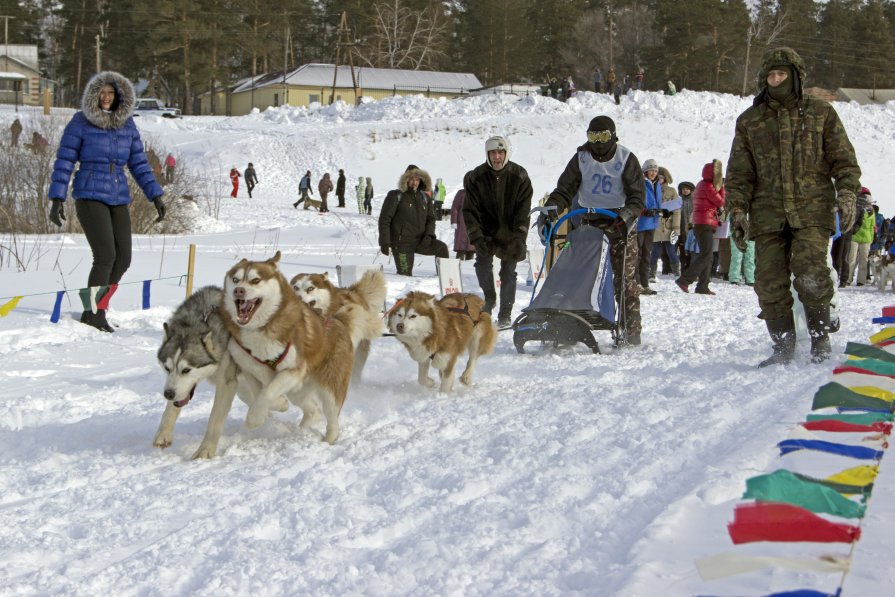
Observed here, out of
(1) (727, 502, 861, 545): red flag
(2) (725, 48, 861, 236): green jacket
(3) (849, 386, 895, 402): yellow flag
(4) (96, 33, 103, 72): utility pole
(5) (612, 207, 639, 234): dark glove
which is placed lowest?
(1) (727, 502, 861, 545): red flag

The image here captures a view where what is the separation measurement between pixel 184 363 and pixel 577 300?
11.7 ft

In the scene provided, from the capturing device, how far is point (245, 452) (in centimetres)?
416

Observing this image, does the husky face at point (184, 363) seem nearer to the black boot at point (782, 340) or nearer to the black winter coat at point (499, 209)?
the black boot at point (782, 340)

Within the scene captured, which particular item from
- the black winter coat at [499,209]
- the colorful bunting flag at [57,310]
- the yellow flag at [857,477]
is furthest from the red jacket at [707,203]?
the yellow flag at [857,477]

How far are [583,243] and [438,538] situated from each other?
454cm

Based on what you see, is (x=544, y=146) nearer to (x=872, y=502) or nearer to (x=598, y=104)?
(x=598, y=104)

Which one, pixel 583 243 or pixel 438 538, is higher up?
pixel 583 243

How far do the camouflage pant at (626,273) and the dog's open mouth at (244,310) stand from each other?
12.1ft

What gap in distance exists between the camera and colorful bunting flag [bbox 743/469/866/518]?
2.04 meters

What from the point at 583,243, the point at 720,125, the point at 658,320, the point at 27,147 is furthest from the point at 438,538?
the point at 720,125

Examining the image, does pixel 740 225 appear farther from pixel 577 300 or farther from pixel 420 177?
pixel 420 177

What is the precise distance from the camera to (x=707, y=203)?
1237cm

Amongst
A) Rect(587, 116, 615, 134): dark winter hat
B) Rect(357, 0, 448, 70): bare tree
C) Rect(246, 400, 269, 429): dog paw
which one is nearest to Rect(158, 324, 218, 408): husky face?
Rect(246, 400, 269, 429): dog paw

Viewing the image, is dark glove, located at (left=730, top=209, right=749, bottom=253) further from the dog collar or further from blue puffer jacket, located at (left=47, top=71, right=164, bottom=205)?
blue puffer jacket, located at (left=47, top=71, right=164, bottom=205)
